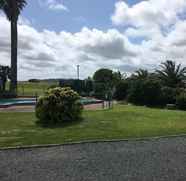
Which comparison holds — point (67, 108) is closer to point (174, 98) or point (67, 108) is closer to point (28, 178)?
point (28, 178)

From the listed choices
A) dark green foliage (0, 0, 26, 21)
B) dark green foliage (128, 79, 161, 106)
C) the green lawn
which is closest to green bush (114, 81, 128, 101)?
dark green foliage (128, 79, 161, 106)

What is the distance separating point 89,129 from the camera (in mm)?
12016

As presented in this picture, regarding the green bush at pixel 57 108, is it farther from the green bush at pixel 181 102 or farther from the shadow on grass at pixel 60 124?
the green bush at pixel 181 102

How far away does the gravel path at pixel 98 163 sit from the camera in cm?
625

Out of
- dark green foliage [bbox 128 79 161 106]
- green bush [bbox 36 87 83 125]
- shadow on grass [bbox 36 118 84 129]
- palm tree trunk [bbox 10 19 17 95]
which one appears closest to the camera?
shadow on grass [bbox 36 118 84 129]

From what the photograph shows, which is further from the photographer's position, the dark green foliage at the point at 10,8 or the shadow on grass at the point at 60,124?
the dark green foliage at the point at 10,8

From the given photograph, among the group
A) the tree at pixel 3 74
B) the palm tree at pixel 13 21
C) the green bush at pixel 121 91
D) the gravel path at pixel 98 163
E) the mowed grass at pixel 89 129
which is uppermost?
the palm tree at pixel 13 21

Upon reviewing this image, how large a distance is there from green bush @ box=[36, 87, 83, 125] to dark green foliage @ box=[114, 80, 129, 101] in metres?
23.7

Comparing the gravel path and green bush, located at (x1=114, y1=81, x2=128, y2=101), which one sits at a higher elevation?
green bush, located at (x1=114, y1=81, x2=128, y2=101)

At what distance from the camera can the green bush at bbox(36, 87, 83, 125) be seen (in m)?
14.0

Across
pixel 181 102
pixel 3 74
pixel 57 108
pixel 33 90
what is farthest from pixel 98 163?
pixel 33 90

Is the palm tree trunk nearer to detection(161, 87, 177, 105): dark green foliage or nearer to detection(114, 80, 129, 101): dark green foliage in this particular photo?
detection(114, 80, 129, 101): dark green foliage

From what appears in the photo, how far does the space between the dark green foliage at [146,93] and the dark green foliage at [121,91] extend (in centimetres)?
494

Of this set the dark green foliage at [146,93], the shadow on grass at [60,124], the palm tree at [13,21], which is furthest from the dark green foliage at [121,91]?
the shadow on grass at [60,124]
